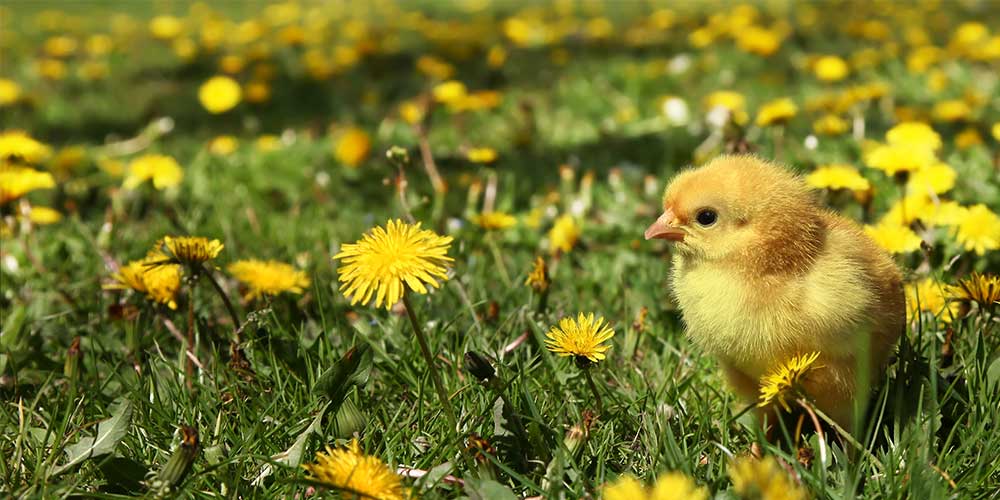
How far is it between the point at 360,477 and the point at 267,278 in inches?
36.4

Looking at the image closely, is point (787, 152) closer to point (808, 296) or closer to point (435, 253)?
point (808, 296)

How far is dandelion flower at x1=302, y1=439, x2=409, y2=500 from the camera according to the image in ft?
5.11

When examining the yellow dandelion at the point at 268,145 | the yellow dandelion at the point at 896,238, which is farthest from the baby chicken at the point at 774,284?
the yellow dandelion at the point at 268,145

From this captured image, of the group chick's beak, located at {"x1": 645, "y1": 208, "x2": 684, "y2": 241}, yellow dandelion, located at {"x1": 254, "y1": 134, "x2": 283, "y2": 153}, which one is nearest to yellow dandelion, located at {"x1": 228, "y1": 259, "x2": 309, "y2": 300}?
chick's beak, located at {"x1": 645, "y1": 208, "x2": 684, "y2": 241}

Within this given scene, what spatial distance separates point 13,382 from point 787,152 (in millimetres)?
3112

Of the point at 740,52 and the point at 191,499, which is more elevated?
the point at 740,52

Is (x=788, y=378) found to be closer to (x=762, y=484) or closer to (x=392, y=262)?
(x=762, y=484)

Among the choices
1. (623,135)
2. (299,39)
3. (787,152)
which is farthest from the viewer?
(299,39)

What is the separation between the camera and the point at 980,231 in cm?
242

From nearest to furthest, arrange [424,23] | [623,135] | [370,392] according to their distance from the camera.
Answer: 1. [370,392]
2. [623,135]
3. [424,23]

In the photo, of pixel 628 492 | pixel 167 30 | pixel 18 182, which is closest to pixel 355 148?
pixel 18 182

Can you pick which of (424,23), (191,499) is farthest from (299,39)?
(191,499)

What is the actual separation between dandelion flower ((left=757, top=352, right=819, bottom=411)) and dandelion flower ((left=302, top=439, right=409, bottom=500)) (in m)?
0.69

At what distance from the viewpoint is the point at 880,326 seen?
5.91ft
